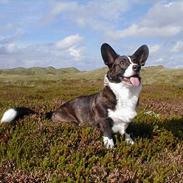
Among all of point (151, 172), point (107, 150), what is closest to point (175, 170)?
point (151, 172)

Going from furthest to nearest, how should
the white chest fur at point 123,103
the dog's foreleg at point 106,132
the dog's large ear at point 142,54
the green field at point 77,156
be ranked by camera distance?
the dog's large ear at point 142,54, the white chest fur at point 123,103, the dog's foreleg at point 106,132, the green field at point 77,156

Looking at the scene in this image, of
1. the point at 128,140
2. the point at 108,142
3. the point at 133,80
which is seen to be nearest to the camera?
the point at 133,80

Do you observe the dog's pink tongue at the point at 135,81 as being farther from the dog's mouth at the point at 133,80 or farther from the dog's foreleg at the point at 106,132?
the dog's foreleg at the point at 106,132

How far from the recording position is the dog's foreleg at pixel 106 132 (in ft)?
29.3

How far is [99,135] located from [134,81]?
56.3 inches

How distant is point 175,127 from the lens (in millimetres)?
12438

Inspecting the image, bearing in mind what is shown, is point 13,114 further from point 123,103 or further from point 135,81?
point 135,81

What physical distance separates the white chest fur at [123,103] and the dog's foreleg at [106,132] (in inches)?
7.3

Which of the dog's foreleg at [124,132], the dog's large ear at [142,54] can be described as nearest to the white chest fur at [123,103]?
the dog's foreleg at [124,132]

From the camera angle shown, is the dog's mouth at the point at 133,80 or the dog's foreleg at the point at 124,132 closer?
the dog's mouth at the point at 133,80

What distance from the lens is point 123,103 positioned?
9172 mm

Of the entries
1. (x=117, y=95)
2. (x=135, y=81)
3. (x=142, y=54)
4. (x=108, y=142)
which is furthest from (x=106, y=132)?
(x=142, y=54)

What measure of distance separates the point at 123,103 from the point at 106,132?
0.74 meters

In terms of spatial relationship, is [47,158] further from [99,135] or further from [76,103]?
[76,103]
